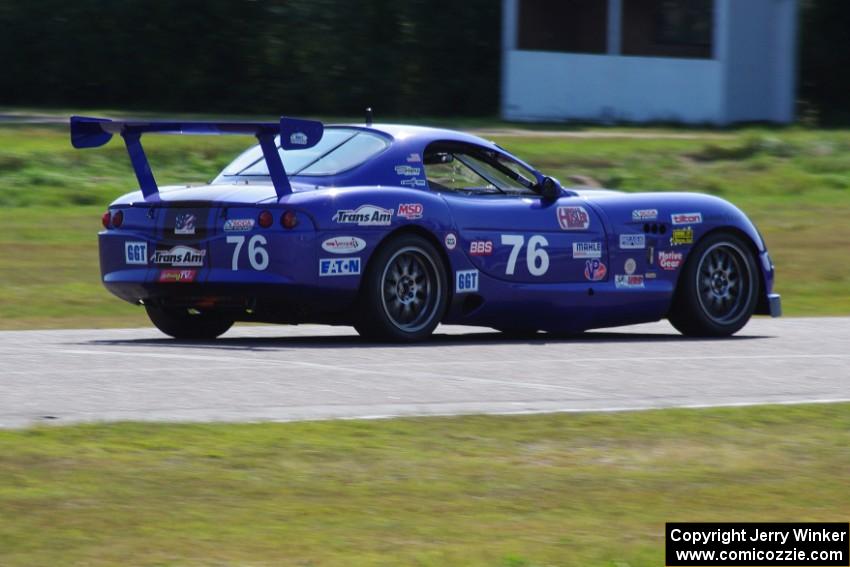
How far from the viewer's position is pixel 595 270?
38.7 feet

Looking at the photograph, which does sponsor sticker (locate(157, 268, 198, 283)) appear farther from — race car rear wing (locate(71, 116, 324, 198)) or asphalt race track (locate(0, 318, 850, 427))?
race car rear wing (locate(71, 116, 324, 198))

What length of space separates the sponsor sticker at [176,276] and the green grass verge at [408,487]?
3.05 metres

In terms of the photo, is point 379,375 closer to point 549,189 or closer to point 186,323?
point 186,323

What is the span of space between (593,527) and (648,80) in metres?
28.0

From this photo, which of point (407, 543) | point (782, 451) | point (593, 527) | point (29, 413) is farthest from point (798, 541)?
point (29, 413)

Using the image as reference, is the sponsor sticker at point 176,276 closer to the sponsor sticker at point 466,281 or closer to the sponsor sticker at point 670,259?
the sponsor sticker at point 466,281

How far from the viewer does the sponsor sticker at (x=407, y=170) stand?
431 inches

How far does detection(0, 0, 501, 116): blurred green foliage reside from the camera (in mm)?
38281

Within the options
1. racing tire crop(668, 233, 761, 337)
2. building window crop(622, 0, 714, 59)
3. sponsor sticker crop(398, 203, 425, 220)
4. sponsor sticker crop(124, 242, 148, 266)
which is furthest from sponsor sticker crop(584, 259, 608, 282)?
building window crop(622, 0, 714, 59)

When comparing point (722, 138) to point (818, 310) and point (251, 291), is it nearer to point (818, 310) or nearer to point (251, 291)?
point (818, 310)

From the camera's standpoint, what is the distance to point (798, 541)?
5.62 metres

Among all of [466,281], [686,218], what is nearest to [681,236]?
[686,218]

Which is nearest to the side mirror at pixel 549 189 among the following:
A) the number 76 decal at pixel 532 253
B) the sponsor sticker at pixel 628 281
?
the number 76 decal at pixel 532 253

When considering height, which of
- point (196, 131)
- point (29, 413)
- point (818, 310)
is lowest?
point (818, 310)
